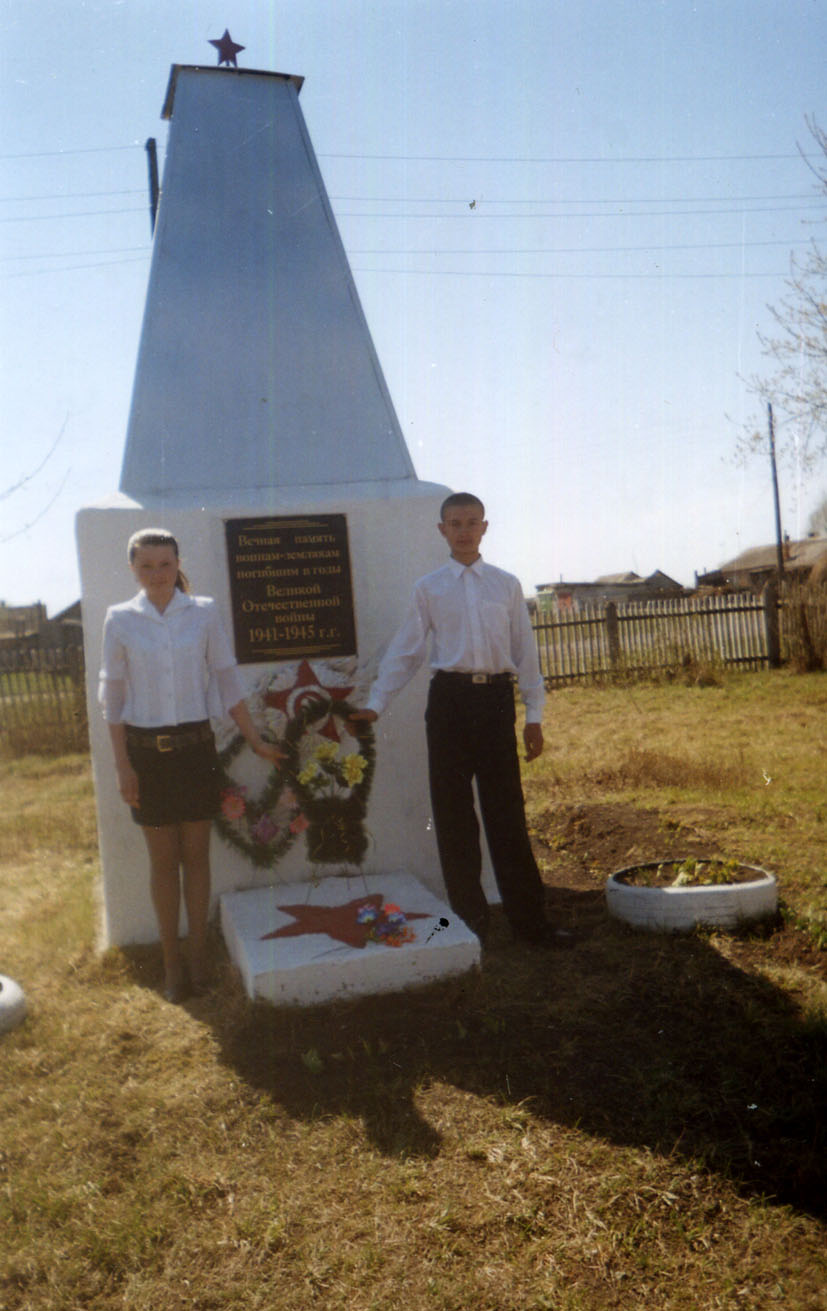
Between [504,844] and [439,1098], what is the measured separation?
132cm

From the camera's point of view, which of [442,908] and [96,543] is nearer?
[442,908]

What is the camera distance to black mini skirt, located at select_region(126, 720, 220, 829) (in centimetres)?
360

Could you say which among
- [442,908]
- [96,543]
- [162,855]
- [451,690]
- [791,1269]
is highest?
[96,543]

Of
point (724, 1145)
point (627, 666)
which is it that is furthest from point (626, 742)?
point (724, 1145)

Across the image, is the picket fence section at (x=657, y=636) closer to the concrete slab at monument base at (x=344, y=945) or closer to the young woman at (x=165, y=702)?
the concrete slab at monument base at (x=344, y=945)

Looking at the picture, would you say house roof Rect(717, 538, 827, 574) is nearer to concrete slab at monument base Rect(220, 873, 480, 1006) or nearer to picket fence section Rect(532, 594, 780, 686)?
picket fence section Rect(532, 594, 780, 686)

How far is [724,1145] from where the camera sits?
99.7 inches

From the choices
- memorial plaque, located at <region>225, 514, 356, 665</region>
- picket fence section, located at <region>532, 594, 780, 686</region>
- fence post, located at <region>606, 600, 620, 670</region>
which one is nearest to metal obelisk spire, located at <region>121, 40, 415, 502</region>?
memorial plaque, located at <region>225, 514, 356, 665</region>

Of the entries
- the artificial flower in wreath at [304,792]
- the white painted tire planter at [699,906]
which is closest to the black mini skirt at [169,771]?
the artificial flower in wreath at [304,792]

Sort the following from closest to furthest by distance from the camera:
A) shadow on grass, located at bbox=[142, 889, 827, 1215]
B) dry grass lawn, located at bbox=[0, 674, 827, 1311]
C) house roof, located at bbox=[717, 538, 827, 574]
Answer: dry grass lawn, located at bbox=[0, 674, 827, 1311] → shadow on grass, located at bbox=[142, 889, 827, 1215] → house roof, located at bbox=[717, 538, 827, 574]

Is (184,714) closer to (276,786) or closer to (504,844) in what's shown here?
(276,786)

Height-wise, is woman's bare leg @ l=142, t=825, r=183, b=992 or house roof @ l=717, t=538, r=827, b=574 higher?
house roof @ l=717, t=538, r=827, b=574

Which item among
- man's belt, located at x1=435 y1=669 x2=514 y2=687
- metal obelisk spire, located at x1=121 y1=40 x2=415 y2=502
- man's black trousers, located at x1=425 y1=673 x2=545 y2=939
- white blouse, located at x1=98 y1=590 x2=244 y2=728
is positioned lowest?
man's black trousers, located at x1=425 y1=673 x2=545 y2=939

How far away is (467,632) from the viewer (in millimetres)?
3891
